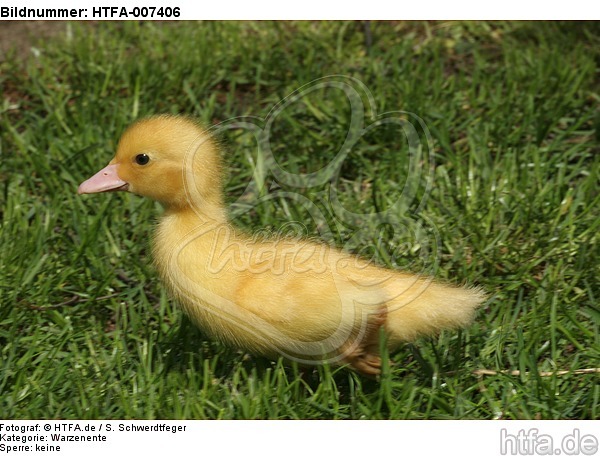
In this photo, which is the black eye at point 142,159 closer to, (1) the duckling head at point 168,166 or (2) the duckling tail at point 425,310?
(1) the duckling head at point 168,166

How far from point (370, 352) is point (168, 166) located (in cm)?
105

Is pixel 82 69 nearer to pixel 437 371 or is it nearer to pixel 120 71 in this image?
pixel 120 71

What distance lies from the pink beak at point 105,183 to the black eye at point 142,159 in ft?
0.37

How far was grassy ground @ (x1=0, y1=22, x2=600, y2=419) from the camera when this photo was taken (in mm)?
3430

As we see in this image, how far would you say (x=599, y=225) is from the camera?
4172 millimetres

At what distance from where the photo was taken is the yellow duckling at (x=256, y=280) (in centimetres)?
318

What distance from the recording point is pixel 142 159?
3.50 m

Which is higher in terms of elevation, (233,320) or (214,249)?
(214,249)

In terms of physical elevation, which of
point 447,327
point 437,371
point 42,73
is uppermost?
point 42,73

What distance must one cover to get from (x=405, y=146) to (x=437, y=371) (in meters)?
→ 1.69

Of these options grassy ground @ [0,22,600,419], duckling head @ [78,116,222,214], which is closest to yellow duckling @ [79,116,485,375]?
duckling head @ [78,116,222,214]

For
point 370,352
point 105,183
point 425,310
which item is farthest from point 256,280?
point 105,183

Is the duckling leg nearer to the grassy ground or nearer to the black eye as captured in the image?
the grassy ground

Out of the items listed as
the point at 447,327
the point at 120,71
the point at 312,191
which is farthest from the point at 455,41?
the point at 447,327
